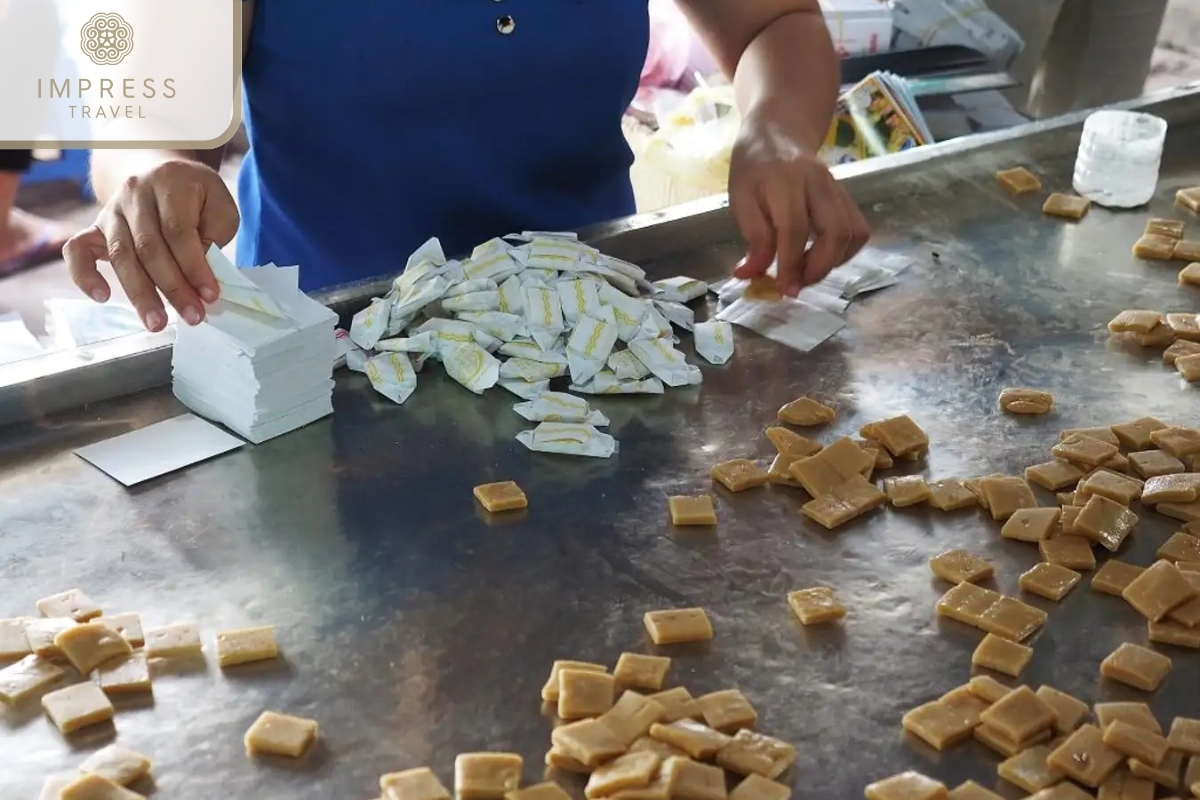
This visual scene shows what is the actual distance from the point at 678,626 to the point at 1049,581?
0.41 meters

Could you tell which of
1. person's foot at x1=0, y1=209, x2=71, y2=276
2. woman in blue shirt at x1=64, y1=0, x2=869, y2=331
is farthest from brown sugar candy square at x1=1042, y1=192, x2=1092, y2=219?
person's foot at x1=0, y1=209, x2=71, y2=276

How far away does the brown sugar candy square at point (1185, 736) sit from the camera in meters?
1.13

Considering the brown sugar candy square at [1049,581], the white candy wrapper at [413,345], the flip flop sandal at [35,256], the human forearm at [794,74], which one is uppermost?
the human forearm at [794,74]

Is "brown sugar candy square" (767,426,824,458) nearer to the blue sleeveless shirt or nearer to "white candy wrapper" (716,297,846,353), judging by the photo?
"white candy wrapper" (716,297,846,353)

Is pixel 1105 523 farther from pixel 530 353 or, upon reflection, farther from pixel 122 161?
pixel 122 161

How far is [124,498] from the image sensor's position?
1401 millimetres

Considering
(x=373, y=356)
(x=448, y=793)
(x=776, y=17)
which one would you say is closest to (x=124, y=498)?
(x=373, y=356)

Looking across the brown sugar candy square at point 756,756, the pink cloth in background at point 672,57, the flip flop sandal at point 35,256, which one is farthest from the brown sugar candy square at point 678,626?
the flip flop sandal at point 35,256

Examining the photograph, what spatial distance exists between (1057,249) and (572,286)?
0.87 m

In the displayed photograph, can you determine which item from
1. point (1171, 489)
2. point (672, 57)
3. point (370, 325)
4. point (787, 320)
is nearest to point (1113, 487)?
point (1171, 489)

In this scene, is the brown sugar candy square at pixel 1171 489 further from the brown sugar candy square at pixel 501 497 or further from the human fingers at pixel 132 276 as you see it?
the human fingers at pixel 132 276

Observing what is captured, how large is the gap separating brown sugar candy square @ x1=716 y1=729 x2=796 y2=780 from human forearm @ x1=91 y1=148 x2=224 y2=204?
1.02m

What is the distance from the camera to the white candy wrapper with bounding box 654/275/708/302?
1846 millimetres

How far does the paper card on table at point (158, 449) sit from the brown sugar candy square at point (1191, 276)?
4.71ft
